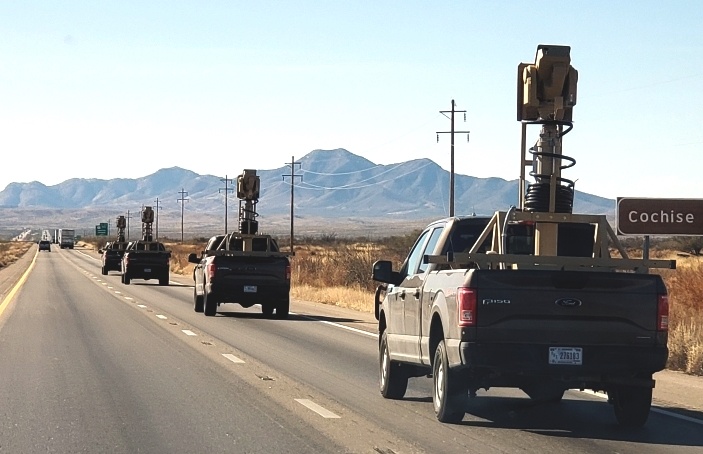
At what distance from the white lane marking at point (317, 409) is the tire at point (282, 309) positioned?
50.0 ft

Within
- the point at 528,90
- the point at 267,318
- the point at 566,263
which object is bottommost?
the point at 267,318

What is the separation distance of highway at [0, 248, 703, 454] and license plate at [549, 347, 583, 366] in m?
0.68

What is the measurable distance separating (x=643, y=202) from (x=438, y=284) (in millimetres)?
9991

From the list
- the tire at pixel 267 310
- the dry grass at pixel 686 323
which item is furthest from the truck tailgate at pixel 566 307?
the tire at pixel 267 310

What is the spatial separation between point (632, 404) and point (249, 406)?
3.81m

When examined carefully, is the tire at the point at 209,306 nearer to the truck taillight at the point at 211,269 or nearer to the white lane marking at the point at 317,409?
the truck taillight at the point at 211,269

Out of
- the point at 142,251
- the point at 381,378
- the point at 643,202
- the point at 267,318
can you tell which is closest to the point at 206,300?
the point at 267,318

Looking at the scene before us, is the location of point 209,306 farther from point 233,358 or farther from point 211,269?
point 233,358

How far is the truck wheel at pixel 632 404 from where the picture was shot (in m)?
11.0

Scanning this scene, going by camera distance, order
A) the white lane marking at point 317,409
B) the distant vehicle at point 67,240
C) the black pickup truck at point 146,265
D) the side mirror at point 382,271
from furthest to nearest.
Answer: the distant vehicle at point 67,240 < the black pickup truck at point 146,265 < the side mirror at point 382,271 < the white lane marking at point 317,409

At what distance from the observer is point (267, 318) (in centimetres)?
2786

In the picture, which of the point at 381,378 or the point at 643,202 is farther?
the point at 643,202

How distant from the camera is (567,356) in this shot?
10.3 m

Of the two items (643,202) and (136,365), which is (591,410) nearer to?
(136,365)
